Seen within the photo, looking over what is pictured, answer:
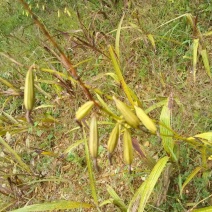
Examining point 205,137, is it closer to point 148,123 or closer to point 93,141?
point 148,123

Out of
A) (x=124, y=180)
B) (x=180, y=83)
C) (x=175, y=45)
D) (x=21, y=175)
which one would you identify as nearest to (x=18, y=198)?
(x=21, y=175)

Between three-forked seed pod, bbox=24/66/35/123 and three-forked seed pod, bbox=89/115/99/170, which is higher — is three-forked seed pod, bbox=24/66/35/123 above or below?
above

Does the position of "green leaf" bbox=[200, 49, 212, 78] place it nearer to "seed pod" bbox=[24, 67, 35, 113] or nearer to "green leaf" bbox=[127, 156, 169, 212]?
"green leaf" bbox=[127, 156, 169, 212]

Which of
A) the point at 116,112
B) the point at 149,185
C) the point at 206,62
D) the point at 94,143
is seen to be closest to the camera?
the point at 94,143

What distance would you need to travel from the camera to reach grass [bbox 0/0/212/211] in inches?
61.8

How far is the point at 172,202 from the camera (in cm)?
152

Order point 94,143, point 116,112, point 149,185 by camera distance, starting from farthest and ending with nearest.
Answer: point 116,112 < point 149,185 < point 94,143

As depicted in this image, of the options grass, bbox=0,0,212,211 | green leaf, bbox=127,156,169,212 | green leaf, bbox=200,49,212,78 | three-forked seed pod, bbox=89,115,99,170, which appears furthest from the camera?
green leaf, bbox=200,49,212,78

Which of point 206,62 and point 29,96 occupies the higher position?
point 29,96

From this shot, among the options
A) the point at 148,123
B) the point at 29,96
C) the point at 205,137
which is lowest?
the point at 205,137

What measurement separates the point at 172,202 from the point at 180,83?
64 centimetres

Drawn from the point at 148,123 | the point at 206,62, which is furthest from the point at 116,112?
the point at 148,123

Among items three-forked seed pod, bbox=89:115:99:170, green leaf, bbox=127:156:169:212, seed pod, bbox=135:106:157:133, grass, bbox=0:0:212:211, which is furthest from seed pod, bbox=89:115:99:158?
grass, bbox=0:0:212:211

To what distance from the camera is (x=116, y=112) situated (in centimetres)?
194
